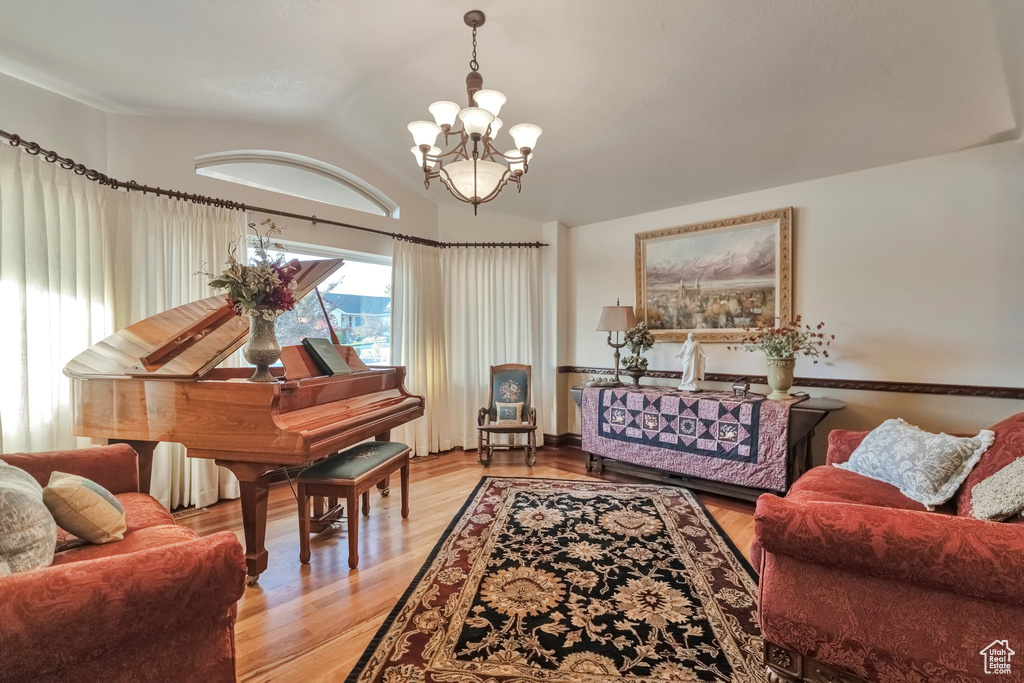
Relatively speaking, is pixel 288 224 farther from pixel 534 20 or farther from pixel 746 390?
pixel 746 390

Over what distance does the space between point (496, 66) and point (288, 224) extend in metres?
2.19

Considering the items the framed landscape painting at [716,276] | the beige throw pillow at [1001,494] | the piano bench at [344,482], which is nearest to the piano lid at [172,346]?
the piano bench at [344,482]

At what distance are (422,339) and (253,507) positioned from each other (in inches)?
98.5

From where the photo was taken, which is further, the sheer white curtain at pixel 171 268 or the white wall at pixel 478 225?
the white wall at pixel 478 225

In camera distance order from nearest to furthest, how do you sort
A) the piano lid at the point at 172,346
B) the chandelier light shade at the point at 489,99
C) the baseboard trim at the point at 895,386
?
the chandelier light shade at the point at 489,99, the piano lid at the point at 172,346, the baseboard trim at the point at 895,386

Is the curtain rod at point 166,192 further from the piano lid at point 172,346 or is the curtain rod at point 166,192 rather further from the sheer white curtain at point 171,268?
the piano lid at point 172,346

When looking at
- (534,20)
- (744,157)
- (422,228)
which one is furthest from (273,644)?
(744,157)

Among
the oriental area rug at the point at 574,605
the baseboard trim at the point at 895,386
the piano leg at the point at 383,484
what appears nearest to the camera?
the oriental area rug at the point at 574,605

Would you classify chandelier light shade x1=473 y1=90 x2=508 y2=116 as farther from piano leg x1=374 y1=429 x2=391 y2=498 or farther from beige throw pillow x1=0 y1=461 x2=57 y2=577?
piano leg x1=374 y1=429 x2=391 y2=498

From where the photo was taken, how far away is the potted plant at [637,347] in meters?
4.00

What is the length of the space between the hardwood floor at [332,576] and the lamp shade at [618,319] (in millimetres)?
1415

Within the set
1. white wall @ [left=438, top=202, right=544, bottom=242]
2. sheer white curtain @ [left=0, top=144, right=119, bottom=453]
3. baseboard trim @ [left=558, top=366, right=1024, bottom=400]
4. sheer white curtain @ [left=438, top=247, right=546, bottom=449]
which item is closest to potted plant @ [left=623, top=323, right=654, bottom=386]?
baseboard trim @ [left=558, top=366, right=1024, bottom=400]

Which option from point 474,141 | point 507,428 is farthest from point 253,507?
point 507,428

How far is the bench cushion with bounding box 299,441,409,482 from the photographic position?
2291mm
